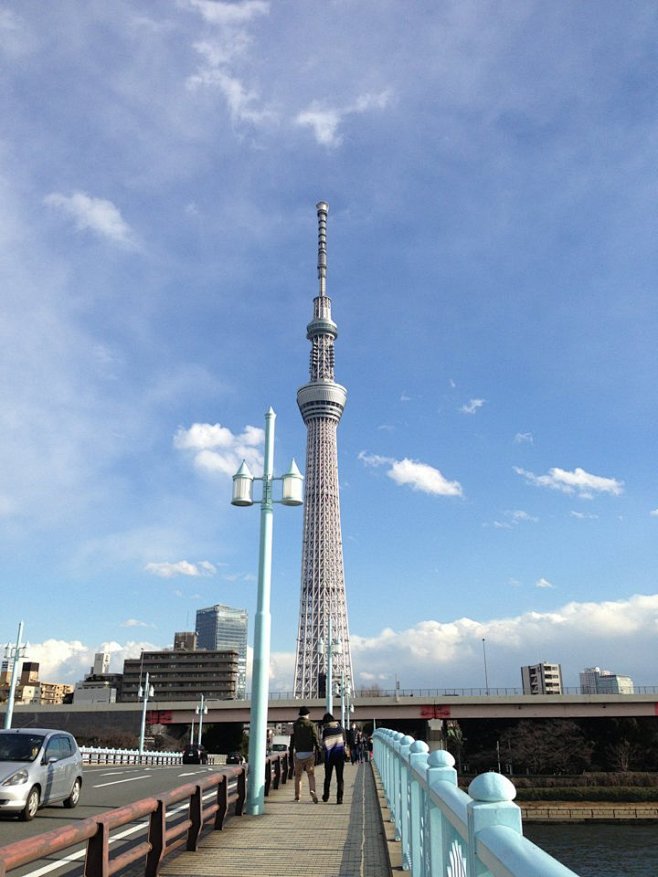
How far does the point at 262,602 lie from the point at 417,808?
7405 mm

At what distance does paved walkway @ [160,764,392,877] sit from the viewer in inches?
313

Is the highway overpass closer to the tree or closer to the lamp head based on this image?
the tree

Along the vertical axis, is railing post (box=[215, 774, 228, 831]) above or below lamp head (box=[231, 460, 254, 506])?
below

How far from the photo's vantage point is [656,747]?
80.1 metres

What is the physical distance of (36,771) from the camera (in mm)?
12414

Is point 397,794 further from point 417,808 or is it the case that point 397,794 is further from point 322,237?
point 322,237

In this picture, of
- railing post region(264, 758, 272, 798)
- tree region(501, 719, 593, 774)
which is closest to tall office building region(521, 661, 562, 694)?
tree region(501, 719, 593, 774)

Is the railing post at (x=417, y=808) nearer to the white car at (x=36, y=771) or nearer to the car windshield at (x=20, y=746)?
the white car at (x=36, y=771)

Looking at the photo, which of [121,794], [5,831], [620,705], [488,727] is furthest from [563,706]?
[5,831]

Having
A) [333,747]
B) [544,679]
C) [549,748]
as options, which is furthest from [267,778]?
[544,679]

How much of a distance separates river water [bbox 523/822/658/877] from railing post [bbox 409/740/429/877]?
3936 centimetres

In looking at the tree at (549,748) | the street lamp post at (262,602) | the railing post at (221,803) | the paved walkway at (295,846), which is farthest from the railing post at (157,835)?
the tree at (549,748)

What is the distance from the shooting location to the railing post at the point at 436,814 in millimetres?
4693

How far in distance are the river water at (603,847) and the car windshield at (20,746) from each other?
118ft
